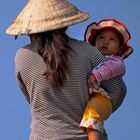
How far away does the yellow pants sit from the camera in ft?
8.78

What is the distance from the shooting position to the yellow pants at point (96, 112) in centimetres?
268

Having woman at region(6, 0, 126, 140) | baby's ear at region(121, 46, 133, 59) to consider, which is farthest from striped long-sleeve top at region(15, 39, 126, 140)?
baby's ear at region(121, 46, 133, 59)

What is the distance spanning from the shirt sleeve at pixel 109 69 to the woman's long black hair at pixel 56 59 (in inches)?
7.0

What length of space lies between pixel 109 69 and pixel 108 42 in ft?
1.83

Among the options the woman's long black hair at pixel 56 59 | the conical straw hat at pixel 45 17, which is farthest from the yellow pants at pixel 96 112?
the conical straw hat at pixel 45 17

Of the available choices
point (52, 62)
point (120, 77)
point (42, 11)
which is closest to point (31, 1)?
point (42, 11)

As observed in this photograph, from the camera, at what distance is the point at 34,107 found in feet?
9.02

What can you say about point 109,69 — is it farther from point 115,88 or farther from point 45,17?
point 45,17

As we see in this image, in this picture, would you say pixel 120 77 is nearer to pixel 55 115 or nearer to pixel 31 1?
pixel 55 115

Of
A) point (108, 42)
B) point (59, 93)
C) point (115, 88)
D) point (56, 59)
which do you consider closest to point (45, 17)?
point (56, 59)

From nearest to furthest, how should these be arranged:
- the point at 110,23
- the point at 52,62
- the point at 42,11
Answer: the point at 52,62, the point at 42,11, the point at 110,23

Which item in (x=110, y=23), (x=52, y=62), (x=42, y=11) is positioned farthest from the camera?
(x=110, y=23)

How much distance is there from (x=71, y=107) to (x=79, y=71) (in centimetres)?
19

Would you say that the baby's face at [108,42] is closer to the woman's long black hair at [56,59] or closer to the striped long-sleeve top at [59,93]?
the striped long-sleeve top at [59,93]
